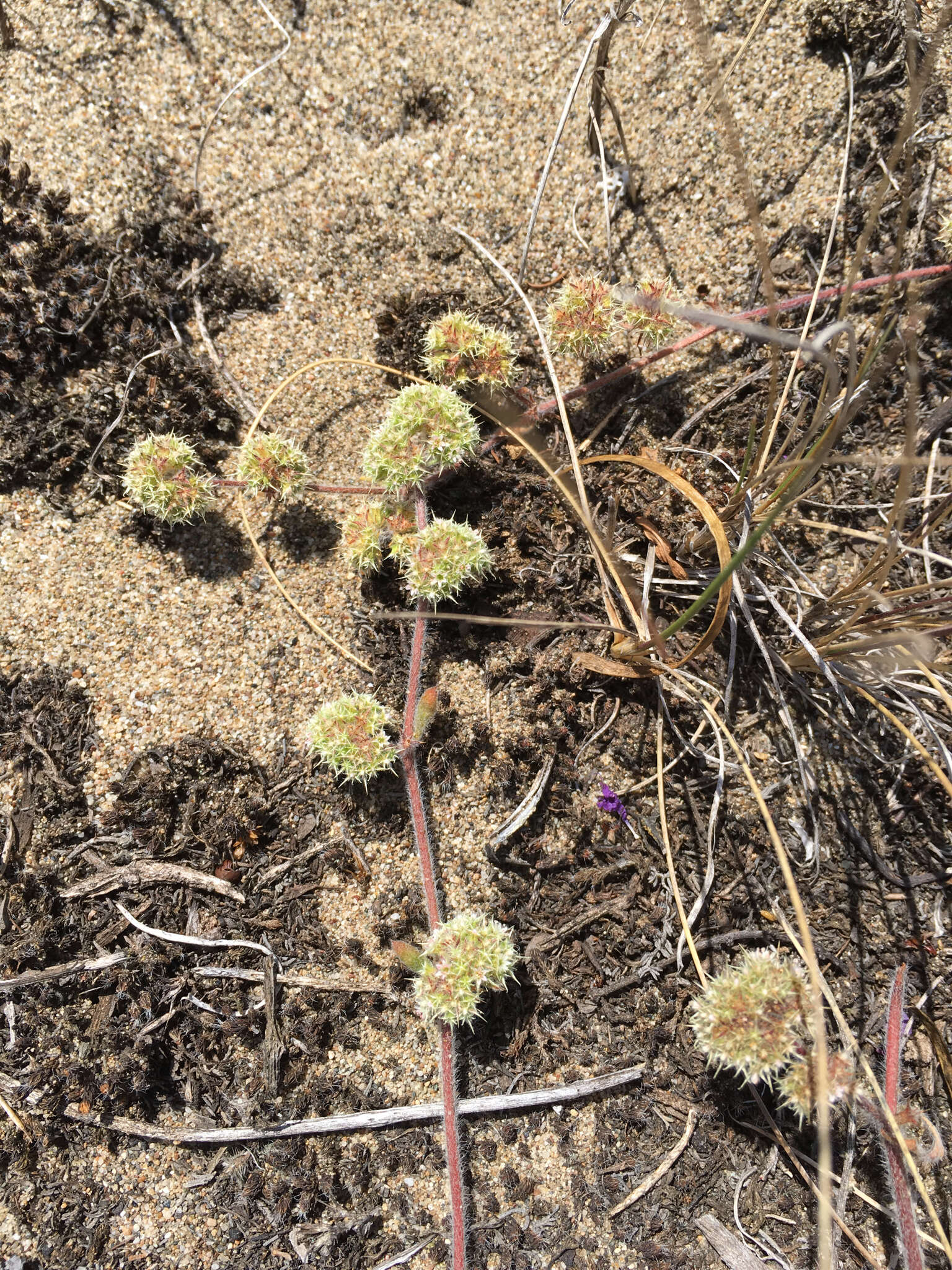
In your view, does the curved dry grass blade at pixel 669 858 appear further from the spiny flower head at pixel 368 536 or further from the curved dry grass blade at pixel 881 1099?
the spiny flower head at pixel 368 536

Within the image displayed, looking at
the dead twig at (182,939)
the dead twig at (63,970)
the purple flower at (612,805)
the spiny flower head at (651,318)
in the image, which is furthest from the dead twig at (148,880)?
the spiny flower head at (651,318)

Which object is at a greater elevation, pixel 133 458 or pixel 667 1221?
pixel 133 458

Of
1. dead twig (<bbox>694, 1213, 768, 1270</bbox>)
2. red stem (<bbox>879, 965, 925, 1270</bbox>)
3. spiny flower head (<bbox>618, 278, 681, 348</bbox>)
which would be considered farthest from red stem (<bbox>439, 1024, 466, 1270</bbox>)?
spiny flower head (<bbox>618, 278, 681, 348</bbox>)

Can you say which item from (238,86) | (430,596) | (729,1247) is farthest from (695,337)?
(729,1247)

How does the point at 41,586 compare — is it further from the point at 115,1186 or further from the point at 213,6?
the point at 213,6

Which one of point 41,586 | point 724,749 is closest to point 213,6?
point 41,586
